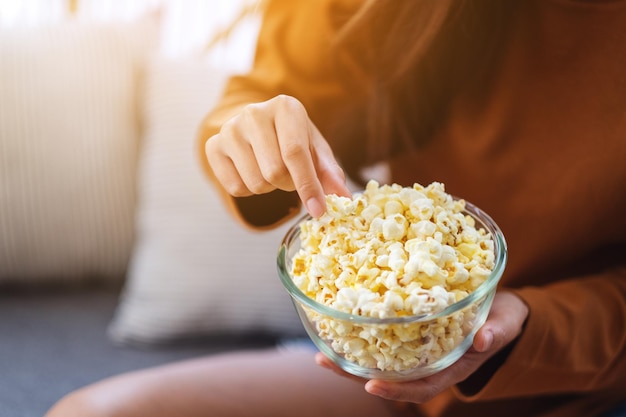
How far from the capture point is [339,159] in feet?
3.01

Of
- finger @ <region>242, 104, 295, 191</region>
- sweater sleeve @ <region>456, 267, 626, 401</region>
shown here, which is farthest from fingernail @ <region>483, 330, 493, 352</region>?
finger @ <region>242, 104, 295, 191</region>

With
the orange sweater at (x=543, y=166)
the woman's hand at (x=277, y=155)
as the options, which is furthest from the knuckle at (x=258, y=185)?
the orange sweater at (x=543, y=166)

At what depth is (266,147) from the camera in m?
0.59

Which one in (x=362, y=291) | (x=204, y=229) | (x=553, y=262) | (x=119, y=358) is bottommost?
(x=119, y=358)

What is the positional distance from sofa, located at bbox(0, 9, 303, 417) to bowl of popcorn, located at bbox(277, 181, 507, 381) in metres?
0.49

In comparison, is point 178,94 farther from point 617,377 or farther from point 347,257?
point 617,377

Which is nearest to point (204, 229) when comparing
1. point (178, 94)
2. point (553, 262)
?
point (178, 94)

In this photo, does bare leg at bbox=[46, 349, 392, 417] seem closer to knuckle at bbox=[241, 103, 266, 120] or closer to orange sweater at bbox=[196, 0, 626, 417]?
orange sweater at bbox=[196, 0, 626, 417]

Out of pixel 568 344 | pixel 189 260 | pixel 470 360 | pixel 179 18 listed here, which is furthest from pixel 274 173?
pixel 179 18

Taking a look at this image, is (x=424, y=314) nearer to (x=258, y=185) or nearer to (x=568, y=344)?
(x=258, y=185)

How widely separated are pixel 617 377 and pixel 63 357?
0.78 meters

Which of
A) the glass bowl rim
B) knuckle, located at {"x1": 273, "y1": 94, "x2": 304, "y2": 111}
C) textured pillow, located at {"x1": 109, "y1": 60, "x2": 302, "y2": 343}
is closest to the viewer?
the glass bowl rim

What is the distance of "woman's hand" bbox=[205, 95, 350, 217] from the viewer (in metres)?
0.57

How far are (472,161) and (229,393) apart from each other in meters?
0.39
